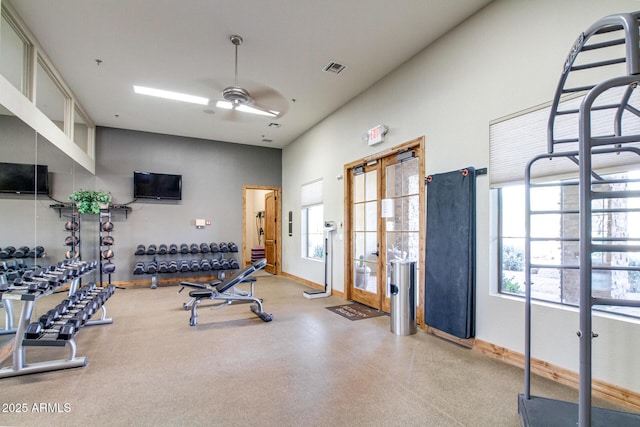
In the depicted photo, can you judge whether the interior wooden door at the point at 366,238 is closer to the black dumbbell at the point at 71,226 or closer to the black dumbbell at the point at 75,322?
the black dumbbell at the point at 75,322

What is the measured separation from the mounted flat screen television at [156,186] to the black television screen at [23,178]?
3189 millimetres

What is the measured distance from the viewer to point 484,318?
11.2ft

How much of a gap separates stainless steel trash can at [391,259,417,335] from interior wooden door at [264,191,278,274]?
5662mm

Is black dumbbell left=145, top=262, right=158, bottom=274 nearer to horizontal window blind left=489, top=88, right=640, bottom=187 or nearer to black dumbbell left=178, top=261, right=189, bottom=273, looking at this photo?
black dumbbell left=178, top=261, right=189, bottom=273

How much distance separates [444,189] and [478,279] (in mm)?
1122

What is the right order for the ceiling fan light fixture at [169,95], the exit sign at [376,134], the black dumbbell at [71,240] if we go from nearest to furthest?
1. the exit sign at [376,134]
2. the ceiling fan light fixture at [169,95]
3. the black dumbbell at [71,240]

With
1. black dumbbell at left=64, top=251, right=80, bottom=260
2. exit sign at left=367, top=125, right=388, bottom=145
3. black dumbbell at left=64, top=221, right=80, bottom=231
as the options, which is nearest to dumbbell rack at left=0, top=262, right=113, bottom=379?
black dumbbell at left=64, top=251, right=80, bottom=260

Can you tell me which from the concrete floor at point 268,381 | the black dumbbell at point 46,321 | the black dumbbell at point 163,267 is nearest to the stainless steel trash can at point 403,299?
the concrete floor at point 268,381

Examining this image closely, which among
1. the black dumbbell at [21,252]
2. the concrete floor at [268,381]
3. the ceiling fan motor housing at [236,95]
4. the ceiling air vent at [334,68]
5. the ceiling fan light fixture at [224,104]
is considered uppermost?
the ceiling air vent at [334,68]

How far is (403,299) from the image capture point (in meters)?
4.00

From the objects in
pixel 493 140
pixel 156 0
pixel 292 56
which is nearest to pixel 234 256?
pixel 292 56

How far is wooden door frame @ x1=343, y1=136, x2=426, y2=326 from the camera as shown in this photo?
13.8 ft

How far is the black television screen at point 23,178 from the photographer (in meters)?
3.34

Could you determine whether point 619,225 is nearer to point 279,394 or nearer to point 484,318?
point 484,318
